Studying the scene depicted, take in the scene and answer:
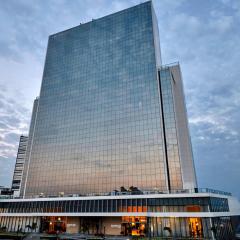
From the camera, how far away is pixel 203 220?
59656mm

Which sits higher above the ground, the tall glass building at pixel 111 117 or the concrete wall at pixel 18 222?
the tall glass building at pixel 111 117

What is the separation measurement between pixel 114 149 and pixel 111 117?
45.5 feet

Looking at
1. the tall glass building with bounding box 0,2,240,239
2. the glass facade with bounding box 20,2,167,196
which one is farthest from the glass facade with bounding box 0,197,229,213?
the glass facade with bounding box 20,2,167,196

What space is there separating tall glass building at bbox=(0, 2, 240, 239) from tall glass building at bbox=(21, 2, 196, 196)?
0.41 meters

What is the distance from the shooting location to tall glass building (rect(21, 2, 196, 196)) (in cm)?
8688

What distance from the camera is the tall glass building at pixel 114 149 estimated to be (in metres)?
66.4

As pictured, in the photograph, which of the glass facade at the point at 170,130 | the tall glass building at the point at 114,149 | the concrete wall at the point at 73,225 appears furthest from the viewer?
the glass facade at the point at 170,130

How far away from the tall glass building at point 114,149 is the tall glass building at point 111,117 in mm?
413

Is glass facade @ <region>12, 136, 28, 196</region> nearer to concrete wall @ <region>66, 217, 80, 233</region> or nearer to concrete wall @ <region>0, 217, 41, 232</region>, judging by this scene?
concrete wall @ <region>0, 217, 41, 232</region>

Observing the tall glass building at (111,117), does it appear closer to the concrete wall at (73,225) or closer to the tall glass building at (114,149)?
the tall glass building at (114,149)

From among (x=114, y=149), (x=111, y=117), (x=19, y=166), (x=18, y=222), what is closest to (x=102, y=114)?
(x=111, y=117)

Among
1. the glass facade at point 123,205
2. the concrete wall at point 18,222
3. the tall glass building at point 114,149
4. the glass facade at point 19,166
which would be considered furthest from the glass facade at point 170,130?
the glass facade at point 19,166

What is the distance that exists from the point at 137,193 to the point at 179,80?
58382mm

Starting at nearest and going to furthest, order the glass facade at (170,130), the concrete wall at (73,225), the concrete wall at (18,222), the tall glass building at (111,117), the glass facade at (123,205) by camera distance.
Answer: the glass facade at (123,205), the concrete wall at (73,225), the glass facade at (170,130), the concrete wall at (18,222), the tall glass building at (111,117)
